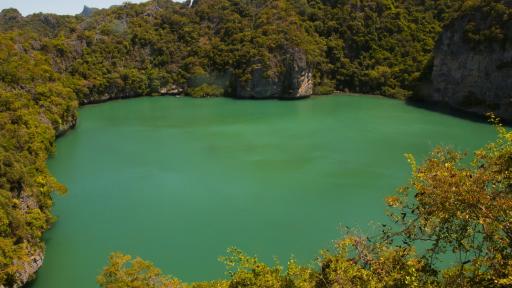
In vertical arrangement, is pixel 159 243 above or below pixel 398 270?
below

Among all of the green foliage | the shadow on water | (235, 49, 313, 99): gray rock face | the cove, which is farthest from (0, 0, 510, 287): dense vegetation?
the green foliage

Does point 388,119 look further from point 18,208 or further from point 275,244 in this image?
point 18,208

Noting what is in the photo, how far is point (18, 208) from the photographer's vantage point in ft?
60.7

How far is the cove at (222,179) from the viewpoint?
19875 millimetres

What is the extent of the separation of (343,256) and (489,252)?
125 inches

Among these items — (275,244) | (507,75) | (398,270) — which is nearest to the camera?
(398,270)

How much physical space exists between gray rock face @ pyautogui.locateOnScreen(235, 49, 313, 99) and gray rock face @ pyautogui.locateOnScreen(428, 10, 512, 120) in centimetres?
1518

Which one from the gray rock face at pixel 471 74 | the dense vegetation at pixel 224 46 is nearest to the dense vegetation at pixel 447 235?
the dense vegetation at pixel 224 46

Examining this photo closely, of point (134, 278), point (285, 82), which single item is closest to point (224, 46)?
point (285, 82)

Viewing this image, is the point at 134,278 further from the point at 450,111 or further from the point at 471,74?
the point at 471,74

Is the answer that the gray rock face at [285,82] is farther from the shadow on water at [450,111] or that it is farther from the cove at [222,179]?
the shadow on water at [450,111]

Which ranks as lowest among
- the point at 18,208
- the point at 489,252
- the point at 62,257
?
the point at 62,257

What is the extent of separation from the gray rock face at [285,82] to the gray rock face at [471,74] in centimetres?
1518

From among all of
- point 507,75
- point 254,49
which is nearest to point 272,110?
point 254,49
